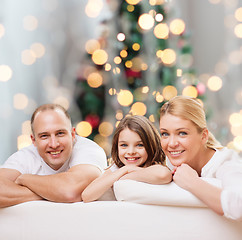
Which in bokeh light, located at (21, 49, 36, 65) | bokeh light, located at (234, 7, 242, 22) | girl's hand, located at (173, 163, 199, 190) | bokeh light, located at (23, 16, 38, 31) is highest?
bokeh light, located at (234, 7, 242, 22)

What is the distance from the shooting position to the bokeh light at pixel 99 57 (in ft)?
11.6

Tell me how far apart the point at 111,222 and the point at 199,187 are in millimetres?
386

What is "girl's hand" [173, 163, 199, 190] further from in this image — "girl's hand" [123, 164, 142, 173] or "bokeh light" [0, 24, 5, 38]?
"bokeh light" [0, 24, 5, 38]

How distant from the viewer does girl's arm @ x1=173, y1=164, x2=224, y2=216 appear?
139 cm

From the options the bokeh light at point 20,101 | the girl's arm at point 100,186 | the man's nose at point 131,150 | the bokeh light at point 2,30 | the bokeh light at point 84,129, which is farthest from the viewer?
the bokeh light at point 20,101

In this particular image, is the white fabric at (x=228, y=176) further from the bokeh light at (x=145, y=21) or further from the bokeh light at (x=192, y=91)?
the bokeh light at (x=145, y=21)

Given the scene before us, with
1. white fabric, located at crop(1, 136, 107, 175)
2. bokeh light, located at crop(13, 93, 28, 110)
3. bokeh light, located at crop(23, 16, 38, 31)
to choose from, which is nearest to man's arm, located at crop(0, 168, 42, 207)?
white fabric, located at crop(1, 136, 107, 175)

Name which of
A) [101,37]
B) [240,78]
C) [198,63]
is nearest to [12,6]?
[101,37]

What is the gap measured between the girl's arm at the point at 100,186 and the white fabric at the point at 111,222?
0.03 metres

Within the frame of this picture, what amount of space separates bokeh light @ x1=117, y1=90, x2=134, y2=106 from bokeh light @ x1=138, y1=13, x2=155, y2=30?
1.91ft

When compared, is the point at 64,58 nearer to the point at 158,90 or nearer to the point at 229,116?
the point at 158,90

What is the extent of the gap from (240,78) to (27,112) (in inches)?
91.3

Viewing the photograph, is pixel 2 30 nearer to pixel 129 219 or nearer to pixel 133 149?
pixel 133 149

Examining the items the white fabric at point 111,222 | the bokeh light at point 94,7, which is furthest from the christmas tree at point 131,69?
the white fabric at point 111,222
